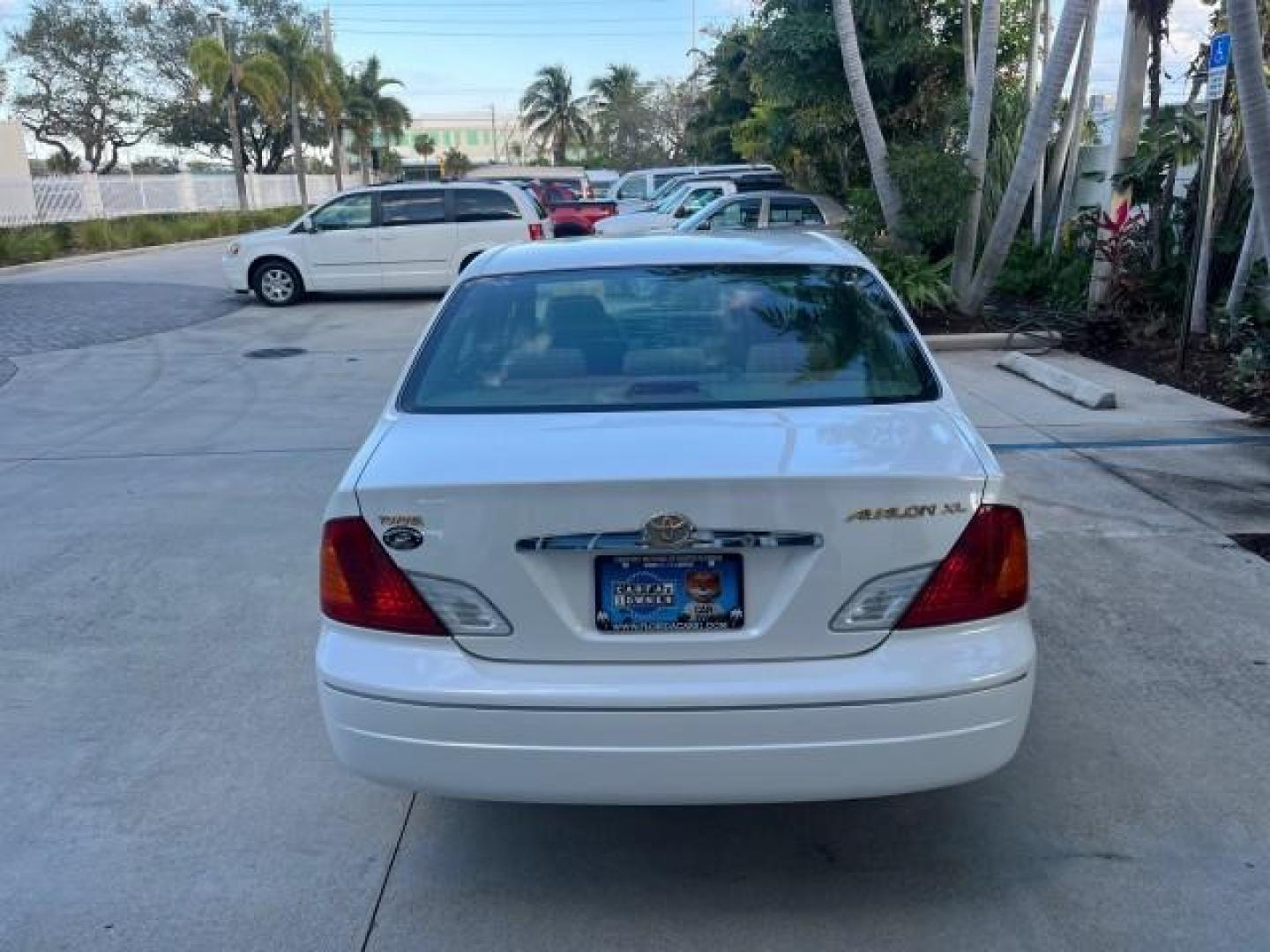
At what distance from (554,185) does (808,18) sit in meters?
12.9

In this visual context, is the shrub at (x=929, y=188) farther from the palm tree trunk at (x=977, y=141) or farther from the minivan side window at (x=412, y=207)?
the minivan side window at (x=412, y=207)

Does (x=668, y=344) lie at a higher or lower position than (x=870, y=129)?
lower

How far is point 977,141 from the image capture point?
1195cm

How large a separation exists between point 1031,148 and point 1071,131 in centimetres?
406

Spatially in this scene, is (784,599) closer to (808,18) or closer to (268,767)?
(268,767)

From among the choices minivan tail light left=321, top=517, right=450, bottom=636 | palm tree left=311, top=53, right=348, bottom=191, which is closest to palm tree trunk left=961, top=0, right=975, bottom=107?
minivan tail light left=321, top=517, right=450, bottom=636

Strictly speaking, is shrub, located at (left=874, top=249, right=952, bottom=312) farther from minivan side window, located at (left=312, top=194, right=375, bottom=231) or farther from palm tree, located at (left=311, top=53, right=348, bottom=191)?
palm tree, located at (left=311, top=53, right=348, bottom=191)

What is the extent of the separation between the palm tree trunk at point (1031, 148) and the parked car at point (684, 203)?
6815 mm

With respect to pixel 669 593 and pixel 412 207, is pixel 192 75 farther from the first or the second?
pixel 669 593

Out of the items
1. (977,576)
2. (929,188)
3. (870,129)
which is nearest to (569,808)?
(977,576)

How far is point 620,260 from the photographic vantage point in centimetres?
394

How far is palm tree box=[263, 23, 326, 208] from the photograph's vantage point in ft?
143

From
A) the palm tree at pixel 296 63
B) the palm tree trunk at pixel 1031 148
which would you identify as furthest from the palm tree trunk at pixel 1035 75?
the palm tree at pixel 296 63

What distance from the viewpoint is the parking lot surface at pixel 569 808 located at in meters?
2.88
